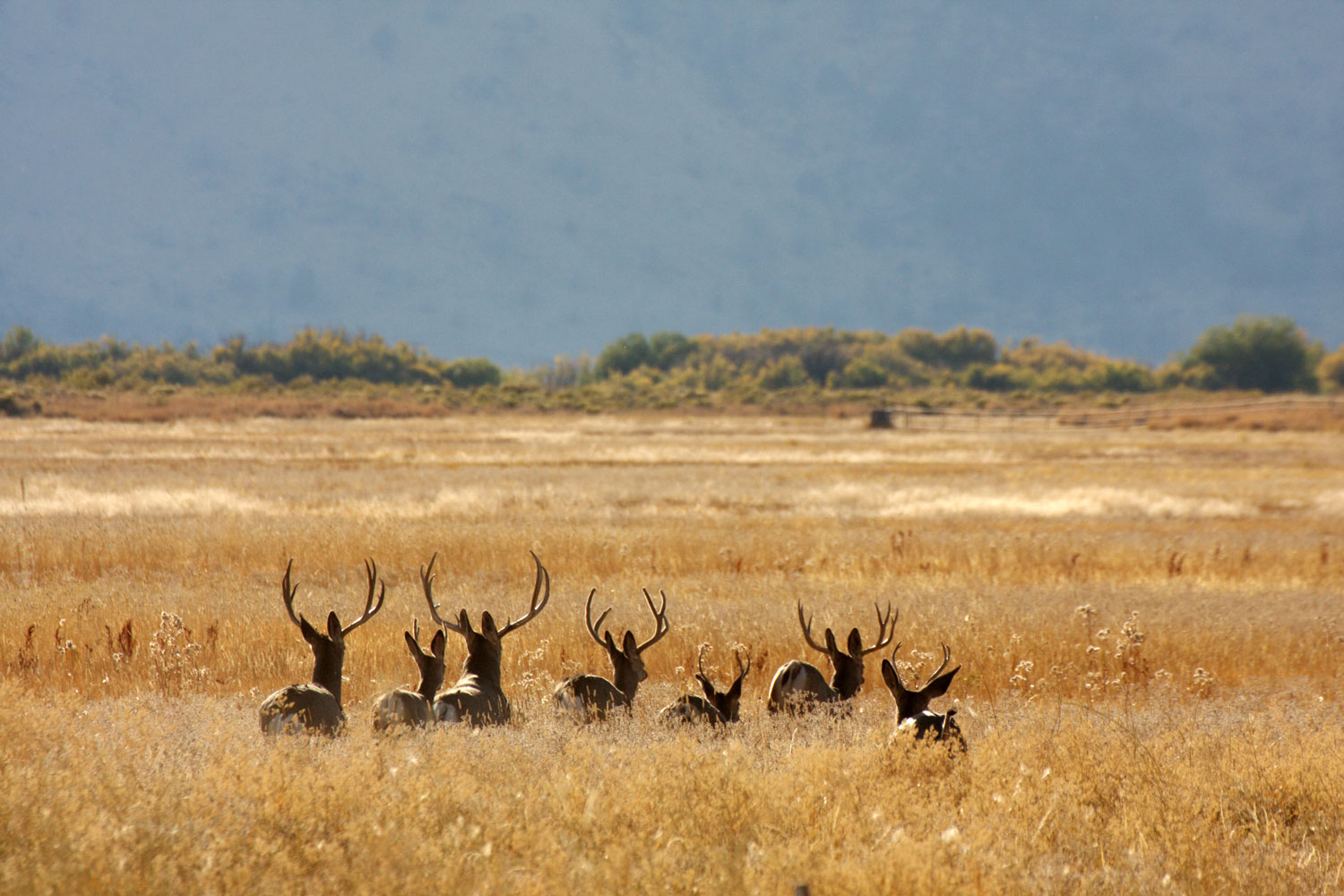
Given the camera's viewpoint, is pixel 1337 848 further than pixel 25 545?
No

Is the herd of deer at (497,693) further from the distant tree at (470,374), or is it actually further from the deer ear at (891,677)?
the distant tree at (470,374)

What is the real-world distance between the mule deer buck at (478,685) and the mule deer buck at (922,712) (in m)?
2.12

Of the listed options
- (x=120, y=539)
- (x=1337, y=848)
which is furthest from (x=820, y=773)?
(x=120, y=539)

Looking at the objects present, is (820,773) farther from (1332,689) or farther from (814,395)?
(814,395)

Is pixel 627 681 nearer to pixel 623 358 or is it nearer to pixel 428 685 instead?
pixel 428 685

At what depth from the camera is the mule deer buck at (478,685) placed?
5.88m

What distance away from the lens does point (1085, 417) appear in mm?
64688

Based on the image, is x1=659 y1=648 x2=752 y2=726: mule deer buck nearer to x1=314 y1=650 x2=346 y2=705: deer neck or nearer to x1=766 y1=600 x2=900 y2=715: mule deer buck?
x1=766 y1=600 x2=900 y2=715: mule deer buck

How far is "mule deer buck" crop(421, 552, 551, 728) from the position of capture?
5.88m

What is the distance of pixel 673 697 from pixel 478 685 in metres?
1.78

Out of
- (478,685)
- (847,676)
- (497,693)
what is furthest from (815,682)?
(478,685)

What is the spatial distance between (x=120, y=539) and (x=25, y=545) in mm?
1092

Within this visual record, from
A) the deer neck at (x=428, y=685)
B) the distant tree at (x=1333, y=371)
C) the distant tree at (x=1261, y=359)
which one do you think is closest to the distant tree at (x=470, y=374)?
the distant tree at (x=1261, y=359)

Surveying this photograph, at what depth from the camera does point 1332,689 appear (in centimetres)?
836
